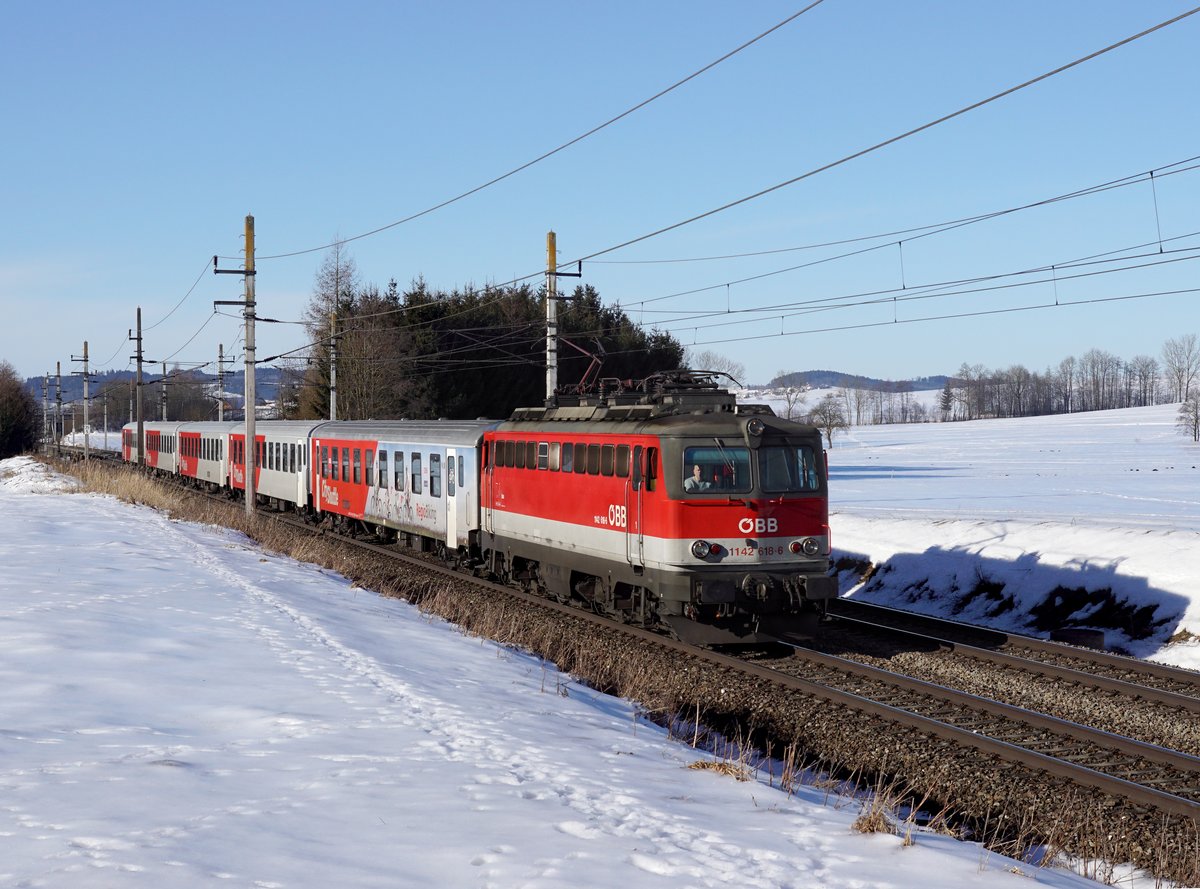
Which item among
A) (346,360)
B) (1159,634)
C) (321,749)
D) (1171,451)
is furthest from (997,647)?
(1171,451)

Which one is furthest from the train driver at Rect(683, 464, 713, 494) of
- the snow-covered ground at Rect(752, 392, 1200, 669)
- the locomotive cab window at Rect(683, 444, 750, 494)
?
the snow-covered ground at Rect(752, 392, 1200, 669)

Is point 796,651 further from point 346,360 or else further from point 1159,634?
point 346,360

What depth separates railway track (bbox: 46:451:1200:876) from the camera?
9.07m

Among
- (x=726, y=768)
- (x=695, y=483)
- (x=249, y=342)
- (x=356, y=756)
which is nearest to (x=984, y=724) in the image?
(x=726, y=768)

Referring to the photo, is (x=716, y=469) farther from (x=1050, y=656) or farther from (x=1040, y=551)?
(x=1040, y=551)

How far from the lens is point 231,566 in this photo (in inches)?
729

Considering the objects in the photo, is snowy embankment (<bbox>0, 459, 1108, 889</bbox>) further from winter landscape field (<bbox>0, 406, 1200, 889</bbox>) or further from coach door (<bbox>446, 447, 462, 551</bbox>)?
coach door (<bbox>446, 447, 462, 551</bbox>)

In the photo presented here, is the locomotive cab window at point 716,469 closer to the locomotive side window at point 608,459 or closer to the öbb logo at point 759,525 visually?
the öbb logo at point 759,525

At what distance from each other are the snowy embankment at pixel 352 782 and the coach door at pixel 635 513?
9.14ft

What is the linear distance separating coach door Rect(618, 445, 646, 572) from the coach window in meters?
8.36

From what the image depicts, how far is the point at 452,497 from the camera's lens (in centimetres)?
2214

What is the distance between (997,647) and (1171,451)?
205ft

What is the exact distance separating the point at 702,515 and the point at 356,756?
7411 millimetres

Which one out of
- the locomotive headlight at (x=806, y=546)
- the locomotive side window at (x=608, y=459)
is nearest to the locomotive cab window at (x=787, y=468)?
the locomotive headlight at (x=806, y=546)
